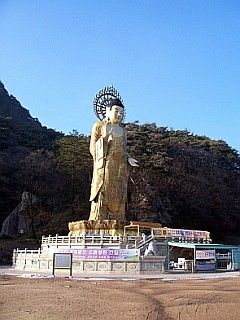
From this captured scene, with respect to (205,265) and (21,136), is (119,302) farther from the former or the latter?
(21,136)

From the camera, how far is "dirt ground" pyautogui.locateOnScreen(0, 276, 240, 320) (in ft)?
25.8

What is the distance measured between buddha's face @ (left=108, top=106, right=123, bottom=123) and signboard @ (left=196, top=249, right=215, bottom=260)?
10.2m

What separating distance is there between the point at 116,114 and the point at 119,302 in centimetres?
1829

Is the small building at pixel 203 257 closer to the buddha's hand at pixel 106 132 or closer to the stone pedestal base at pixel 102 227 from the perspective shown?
the stone pedestal base at pixel 102 227

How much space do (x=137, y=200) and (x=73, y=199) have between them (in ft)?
20.9

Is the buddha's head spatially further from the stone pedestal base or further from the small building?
the small building

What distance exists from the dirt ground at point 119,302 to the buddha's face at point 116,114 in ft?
50.6

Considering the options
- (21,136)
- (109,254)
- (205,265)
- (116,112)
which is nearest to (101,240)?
(109,254)

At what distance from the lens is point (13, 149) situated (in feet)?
160

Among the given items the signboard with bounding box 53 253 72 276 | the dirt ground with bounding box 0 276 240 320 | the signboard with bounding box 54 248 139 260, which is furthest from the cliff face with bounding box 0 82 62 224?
the dirt ground with bounding box 0 276 240 320

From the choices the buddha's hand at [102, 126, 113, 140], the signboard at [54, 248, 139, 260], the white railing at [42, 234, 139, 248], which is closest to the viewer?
the signboard at [54, 248, 139, 260]

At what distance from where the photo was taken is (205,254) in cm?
1964

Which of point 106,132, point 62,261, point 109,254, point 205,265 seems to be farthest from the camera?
point 106,132

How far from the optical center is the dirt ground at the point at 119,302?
7.87 metres
